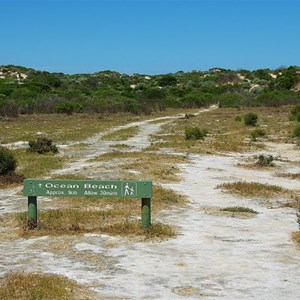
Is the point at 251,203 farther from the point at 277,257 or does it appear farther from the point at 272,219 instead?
the point at 277,257

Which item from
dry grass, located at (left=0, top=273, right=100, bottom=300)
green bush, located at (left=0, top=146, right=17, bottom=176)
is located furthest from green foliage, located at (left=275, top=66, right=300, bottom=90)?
dry grass, located at (left=0, top=273, right=100, bottom=300)

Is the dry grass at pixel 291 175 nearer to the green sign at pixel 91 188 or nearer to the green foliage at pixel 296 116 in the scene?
the green sign at pixel 91 188

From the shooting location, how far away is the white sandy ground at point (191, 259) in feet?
22.6

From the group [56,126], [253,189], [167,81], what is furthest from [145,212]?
[167,81]

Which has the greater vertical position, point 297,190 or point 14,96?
point 14,96

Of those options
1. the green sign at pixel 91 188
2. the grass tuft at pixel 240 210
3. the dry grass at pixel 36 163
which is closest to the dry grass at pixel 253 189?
the grass tuft at pixel 240 210

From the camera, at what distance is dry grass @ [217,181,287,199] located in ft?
44.8

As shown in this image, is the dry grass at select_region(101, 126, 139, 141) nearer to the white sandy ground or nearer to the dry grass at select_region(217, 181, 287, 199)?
the dry grass at select_region(217, 181, 287, 199)

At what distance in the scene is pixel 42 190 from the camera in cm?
962

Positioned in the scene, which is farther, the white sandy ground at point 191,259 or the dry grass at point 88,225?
the dry grass at point 88,225

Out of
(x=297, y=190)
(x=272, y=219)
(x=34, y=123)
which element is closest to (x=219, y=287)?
(x=272, y=219)

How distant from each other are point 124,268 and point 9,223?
10.9 ft

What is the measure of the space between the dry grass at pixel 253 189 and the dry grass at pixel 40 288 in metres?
7.37

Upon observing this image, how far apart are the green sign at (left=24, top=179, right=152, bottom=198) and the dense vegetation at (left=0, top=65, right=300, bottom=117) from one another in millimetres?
35850
